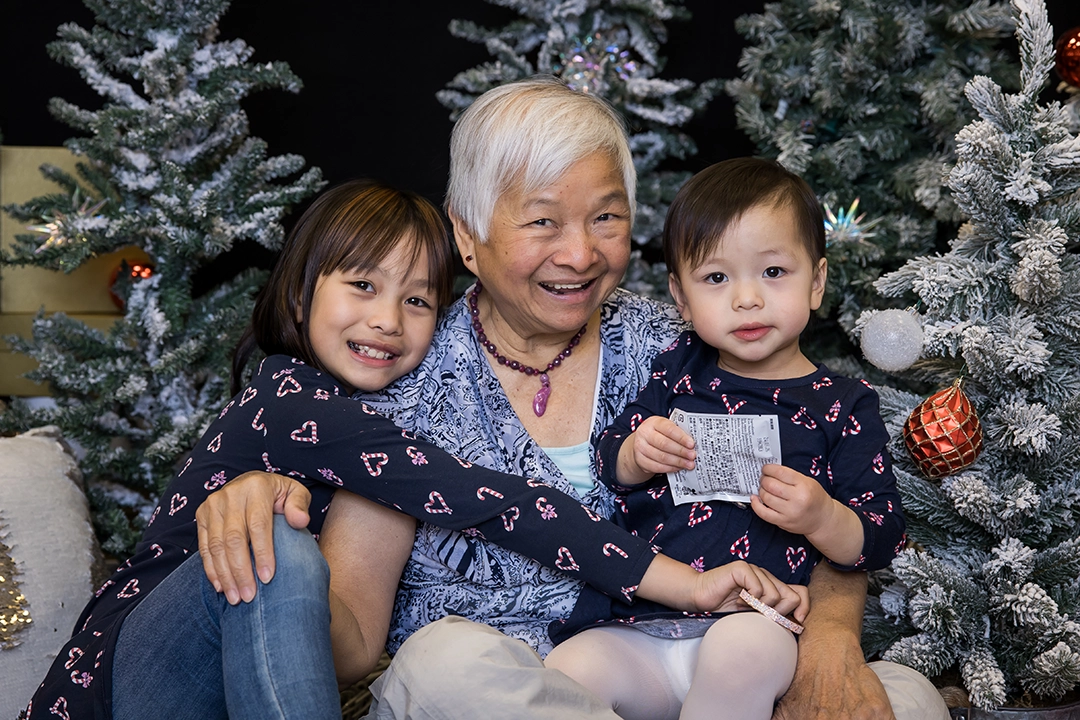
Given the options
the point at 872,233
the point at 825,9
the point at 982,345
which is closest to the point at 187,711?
the point at 982,345

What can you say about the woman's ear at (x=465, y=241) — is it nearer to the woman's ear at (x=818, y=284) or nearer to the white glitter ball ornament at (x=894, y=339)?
the woman's ear at (x=818, y=284)

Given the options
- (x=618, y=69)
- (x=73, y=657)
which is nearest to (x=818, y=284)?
(x=73, y=657)

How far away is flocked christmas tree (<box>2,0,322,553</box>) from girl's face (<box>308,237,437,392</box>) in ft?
3.56

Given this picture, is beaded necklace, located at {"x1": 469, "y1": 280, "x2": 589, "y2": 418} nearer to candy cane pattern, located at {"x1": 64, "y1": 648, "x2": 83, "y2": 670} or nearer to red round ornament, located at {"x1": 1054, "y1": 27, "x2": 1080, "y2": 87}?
candy cane pattern, located at {"x1": 64, "y1": 648, "x2": 83, "y2": 670}

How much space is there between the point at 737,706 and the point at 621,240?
2.90 feet

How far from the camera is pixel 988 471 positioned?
7.20 ft

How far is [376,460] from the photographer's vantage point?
171 cm

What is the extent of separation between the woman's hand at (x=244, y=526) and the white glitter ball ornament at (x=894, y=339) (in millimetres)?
1255

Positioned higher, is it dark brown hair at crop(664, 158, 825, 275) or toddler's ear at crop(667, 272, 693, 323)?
dark brown hair at crop(664, 158, 825, 275)

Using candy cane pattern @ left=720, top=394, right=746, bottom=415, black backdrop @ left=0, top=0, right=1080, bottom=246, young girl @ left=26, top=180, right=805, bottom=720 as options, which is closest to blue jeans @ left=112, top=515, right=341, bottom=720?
young girl @ left=26, top=180, right=805, bottom=720

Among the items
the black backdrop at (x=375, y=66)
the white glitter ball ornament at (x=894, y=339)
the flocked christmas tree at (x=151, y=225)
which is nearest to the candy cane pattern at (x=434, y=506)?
the white glitter ball ornament at (x=894, y=339)

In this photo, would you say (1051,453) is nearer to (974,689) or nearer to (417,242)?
(974,689)

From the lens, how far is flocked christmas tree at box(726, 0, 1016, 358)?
9.24 feet

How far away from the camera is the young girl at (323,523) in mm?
1470
